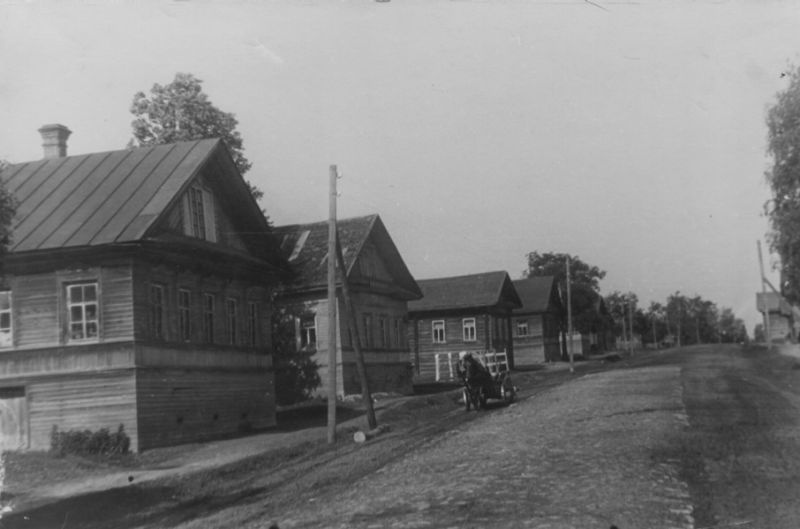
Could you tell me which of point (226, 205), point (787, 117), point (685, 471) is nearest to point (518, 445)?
point (685, 471)

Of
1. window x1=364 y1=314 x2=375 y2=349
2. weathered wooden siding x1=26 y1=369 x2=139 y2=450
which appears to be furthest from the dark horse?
window x1=364 y1=314 x2=375 y2=349

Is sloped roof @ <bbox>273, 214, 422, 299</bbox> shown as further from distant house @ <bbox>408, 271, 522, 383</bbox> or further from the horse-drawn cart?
distant house @ <bbox>408, 271, 522, 383</bbox>

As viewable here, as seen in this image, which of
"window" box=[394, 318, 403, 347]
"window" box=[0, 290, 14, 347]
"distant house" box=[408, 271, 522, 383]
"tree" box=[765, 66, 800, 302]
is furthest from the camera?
"distant house" box=[408, 271, 522, 383]

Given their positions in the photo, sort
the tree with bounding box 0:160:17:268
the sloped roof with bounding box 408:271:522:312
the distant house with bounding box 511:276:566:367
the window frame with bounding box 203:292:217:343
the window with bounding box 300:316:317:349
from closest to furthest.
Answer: the tree with bounding box 0:160:17:268
the window frame with bounding box 203:292:217:343
the window with bounding box 300:316:317:349
the sloped roof with bounding box 408:271:522:312
the distant house with bounding box 511:276:566:367

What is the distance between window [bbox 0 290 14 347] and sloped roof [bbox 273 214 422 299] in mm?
12865

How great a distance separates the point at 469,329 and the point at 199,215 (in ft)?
108

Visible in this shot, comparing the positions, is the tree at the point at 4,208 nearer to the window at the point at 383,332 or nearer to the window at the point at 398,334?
the window at the point at 383,332

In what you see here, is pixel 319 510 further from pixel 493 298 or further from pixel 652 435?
pixel 493 298

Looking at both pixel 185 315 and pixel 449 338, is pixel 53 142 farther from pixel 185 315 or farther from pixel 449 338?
pixel 449 338

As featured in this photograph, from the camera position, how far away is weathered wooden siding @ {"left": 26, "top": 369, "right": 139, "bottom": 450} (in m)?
20.3

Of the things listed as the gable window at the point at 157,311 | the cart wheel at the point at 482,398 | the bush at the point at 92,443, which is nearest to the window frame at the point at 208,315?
the gable window at the point at 157,311

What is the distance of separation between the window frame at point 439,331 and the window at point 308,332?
22.3 meters

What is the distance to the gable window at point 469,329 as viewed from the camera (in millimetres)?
54500

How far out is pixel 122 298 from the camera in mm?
20609
